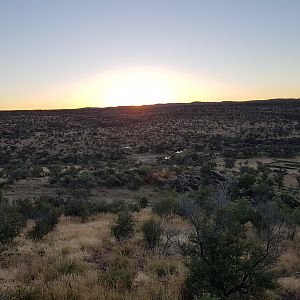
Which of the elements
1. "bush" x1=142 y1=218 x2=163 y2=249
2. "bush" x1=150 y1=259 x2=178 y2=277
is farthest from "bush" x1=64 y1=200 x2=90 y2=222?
"bush" x1=150 y1=259 x2=178 y2=277

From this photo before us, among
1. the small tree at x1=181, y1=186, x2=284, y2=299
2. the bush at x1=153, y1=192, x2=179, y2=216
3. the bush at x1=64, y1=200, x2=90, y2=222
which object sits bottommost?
the bush at x1=64, y1=200, x2=90, y2=222

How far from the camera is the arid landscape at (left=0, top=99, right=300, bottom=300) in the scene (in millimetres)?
8070

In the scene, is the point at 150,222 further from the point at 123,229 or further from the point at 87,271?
the point at 87,271

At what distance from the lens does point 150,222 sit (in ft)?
46.5

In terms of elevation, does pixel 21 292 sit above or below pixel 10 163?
above

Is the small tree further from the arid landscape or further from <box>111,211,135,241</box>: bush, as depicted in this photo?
<box>111,211,135,241</box>: bush

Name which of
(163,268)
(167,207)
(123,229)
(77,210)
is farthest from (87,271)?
(77,210)

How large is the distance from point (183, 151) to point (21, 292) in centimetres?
4801

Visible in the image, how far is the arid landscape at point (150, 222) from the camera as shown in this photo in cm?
807

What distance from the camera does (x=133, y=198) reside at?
2852 cm

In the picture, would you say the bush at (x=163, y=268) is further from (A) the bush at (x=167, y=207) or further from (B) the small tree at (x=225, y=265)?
(A) the bush at (x=167, y=207)

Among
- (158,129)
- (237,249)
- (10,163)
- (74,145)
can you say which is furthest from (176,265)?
(158,129)

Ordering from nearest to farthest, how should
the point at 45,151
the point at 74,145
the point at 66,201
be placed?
1. the point at 66,201
2. the point at 45,151
3. the point at 74,145

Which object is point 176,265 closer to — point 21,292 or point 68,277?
point 68,277
